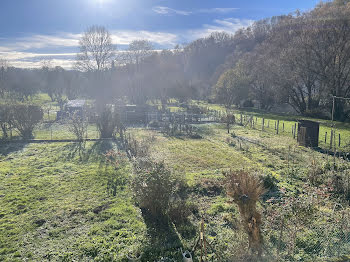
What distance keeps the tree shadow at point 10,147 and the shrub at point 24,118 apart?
1657 mm

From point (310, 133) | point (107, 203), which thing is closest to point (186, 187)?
point (107, 203)

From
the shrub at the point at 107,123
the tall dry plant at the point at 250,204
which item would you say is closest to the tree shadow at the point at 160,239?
the tall dry plant at the point at 250,204

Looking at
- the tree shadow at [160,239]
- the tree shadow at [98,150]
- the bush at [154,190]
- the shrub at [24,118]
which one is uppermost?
the shrub at [24,118]

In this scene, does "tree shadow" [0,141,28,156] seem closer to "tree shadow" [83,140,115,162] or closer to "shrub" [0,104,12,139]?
"shrub" [0,104,12,139]

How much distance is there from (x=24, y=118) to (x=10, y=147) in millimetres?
3658

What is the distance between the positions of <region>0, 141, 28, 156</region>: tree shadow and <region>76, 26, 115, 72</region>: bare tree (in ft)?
84.2

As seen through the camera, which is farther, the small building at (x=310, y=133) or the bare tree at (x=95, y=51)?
the bare tree at (x=95, y=51)

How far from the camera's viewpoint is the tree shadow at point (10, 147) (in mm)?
14044

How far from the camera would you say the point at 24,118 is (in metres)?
18.2

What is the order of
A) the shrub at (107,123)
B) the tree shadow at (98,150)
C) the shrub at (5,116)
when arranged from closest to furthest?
1. the tree shadow at (98,150)
2. the shrub at (5,116)
3. the shrub at (107,123)

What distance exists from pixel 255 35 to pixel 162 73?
4367 centimetres

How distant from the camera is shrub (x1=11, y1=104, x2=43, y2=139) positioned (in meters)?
18.0

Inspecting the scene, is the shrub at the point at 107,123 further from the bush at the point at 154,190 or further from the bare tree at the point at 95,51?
the bare tree at the point at 95,51

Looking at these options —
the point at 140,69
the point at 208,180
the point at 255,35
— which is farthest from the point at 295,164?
the point at 255,35
